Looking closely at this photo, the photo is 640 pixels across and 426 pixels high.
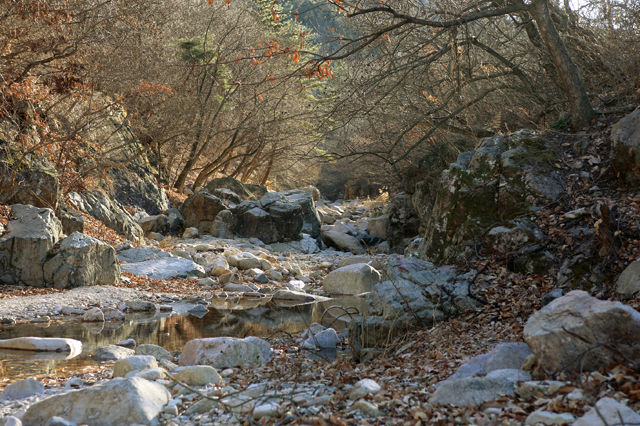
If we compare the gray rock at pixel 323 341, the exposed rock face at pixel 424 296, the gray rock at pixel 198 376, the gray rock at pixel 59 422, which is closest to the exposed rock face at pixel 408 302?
the exposed rock face at pixel 424 296

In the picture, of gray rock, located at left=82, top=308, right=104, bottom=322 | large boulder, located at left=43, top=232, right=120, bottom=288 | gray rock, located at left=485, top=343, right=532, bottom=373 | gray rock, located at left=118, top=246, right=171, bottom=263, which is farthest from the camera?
gray rock, located at left=118, top=246, right=171, bottom=263

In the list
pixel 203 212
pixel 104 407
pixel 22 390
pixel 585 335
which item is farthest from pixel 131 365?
pixel 203 212

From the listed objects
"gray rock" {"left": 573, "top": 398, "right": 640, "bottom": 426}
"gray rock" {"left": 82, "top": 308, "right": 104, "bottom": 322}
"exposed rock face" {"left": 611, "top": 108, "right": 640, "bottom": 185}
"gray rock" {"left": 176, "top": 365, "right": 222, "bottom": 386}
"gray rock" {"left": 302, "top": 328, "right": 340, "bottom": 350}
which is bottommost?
"gray rock" {"left": 82, "top": 308, "right": 104, "bottom": 322}

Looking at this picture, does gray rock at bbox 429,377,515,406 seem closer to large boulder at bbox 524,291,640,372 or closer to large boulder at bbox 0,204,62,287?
large boulder at bbox 524,291,640,372

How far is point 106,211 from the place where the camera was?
13.1 metres

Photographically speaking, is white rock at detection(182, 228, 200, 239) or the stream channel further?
white rock at detection(182, 228, 200, 239)

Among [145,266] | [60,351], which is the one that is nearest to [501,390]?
[60,351]

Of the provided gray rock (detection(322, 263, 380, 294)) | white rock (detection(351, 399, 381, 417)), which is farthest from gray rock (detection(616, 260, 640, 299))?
gray rock (detection(322, 263, 380, 294))

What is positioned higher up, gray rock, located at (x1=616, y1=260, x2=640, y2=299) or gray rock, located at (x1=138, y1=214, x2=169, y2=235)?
gray rock, located at (x1=616, y1=260, x2=640, y2=299)

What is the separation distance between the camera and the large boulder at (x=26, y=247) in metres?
8.45

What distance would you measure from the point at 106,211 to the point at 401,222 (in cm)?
981

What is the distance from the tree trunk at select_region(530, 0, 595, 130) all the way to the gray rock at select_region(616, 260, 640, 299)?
378 centimetres

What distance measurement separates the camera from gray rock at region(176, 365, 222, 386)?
413 centimetres

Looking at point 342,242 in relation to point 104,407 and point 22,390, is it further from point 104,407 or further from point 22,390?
point 104,407
